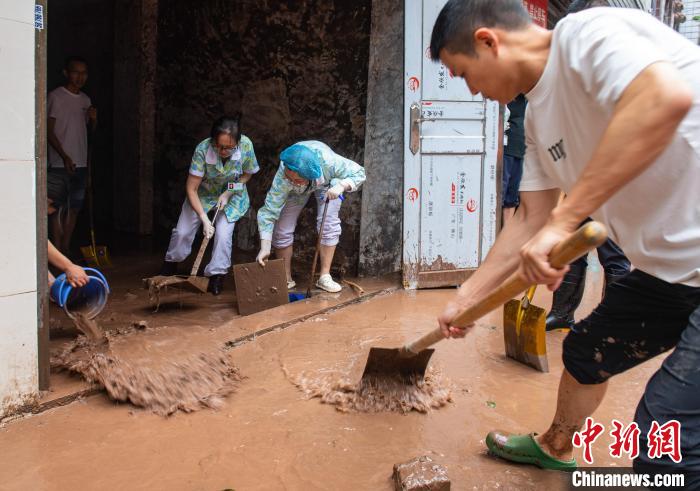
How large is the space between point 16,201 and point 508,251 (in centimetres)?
215

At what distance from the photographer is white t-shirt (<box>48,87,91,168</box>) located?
6.15 meters

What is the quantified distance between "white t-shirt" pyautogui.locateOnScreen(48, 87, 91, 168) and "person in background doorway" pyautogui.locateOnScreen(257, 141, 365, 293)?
7.02ft

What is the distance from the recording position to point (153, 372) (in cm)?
334

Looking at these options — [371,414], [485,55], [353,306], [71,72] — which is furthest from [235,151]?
[485,55]

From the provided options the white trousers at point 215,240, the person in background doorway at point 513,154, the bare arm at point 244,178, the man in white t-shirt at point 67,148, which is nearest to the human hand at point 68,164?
the man in white t-shirt at point 67,148

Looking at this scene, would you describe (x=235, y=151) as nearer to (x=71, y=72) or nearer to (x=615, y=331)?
(x=71, y=72)

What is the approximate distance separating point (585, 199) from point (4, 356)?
2.59 metres

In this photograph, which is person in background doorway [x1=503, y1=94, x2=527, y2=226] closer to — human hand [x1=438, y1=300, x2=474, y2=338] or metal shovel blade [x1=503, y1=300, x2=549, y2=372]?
metal shovel blade [x1=503, y1=300, x2=549, y2=372]

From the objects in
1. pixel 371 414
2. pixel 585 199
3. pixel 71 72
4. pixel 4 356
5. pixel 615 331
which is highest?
pixel 71 72

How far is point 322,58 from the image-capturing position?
6.37m

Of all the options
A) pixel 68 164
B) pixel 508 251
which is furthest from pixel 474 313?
pixel 68 164

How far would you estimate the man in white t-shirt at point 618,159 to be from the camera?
5.16 feet

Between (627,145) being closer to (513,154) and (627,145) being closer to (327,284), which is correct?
(327,284)

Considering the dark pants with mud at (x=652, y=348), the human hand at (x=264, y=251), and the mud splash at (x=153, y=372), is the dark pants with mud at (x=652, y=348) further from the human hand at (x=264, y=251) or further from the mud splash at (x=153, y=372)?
A: the human hand at (x=264, y=251)
